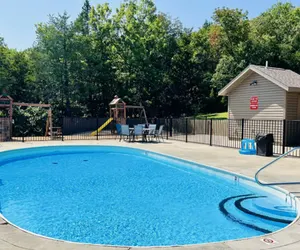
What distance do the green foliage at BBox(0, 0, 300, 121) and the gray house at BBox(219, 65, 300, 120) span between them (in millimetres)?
7977

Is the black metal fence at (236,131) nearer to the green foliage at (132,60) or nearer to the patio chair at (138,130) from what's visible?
the patio chair at (138,130)

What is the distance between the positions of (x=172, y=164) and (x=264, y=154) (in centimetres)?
356

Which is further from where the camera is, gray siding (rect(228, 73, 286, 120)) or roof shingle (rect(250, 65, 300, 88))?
gray siding (rect(228, 73, 286, 120))

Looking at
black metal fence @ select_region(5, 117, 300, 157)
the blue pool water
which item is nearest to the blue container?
black metal fence @ select_region(5, 117, 300, 157)

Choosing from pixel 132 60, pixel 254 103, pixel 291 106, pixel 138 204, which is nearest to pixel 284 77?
pixel 291 106

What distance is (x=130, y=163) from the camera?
1168cm

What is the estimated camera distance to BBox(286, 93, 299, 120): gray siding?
14938mm

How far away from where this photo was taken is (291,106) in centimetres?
1505

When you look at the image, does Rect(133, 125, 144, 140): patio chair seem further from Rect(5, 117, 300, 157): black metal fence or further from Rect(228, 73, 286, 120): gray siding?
Rect(228, 73, 286, 120): gray siding

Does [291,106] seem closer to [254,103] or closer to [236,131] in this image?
[254,103]

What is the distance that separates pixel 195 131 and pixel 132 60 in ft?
29.2

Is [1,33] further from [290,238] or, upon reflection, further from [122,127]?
[290,238]

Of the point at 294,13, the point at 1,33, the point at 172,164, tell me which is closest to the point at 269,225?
the point at 172,164

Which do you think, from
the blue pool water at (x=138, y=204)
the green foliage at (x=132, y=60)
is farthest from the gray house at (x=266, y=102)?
the green foliage at (x=132, y=60)
